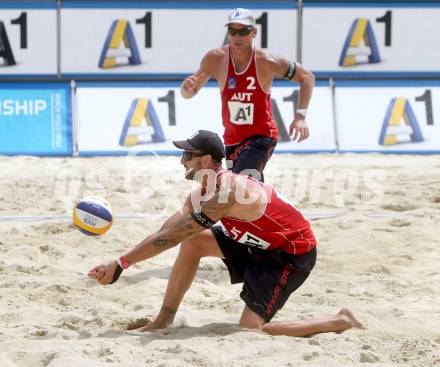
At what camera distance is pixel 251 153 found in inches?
261

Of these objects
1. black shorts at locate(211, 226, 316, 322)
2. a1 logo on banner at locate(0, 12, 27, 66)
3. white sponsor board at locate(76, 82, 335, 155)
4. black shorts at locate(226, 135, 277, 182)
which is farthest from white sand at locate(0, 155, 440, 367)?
a1 logo on banner at locate(0, 12, 27, 66)

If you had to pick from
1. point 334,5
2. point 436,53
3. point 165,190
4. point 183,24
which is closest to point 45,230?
point 165,190

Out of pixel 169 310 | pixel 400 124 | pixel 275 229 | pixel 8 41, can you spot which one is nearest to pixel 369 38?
pixel 400 124

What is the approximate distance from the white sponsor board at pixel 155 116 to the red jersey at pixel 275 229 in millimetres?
6189

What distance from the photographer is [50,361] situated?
160 inches

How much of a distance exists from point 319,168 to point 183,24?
270 cm

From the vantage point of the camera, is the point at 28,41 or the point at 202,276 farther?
the point at 28,41

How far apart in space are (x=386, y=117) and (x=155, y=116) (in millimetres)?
2889

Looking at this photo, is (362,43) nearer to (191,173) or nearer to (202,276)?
(202,276)

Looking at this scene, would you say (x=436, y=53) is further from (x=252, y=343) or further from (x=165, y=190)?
(x=252, y=343)

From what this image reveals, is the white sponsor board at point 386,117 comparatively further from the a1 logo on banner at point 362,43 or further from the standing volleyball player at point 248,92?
the standing volleyball player at point 248,92

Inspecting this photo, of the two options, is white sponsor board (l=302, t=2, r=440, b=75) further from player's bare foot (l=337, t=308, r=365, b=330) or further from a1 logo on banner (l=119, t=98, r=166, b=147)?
player's bare foot (l=337, t=308, r=365, b=330)

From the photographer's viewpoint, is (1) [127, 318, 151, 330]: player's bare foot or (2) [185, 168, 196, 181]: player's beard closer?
(2) [185, 168, 196, 181]: player's beard

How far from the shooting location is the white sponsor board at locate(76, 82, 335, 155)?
11055 millimetres
